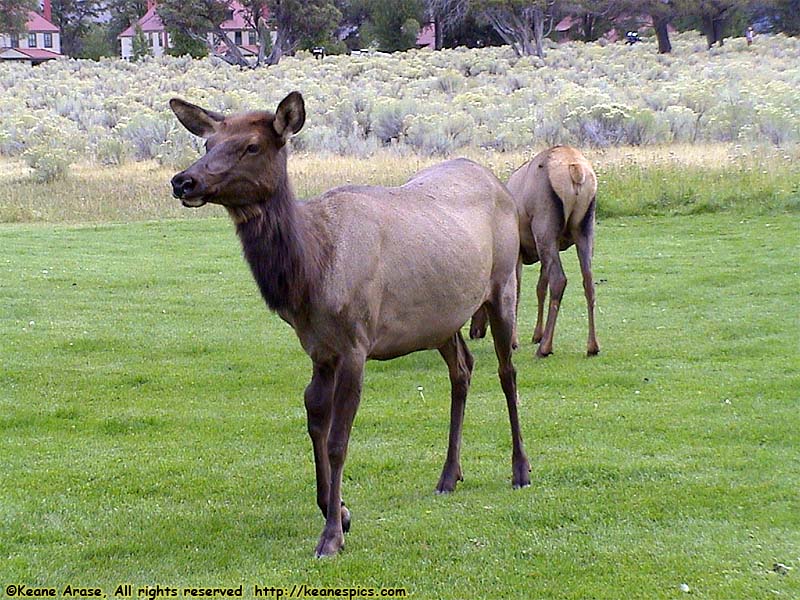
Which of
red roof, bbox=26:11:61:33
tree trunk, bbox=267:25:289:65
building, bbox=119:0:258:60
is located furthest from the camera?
red roof, bbox=26:11:61:33

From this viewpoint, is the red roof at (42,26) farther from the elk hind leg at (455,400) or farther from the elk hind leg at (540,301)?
the elk hind leg at (455,400)

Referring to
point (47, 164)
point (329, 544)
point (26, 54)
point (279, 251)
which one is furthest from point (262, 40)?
point (329, 544)

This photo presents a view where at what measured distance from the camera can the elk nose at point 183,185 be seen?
5059 mm

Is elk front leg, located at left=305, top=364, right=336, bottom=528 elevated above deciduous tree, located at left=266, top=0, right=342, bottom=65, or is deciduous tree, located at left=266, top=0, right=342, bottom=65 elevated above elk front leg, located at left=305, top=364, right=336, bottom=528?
deciduous tree, located at left=266, top=0, right=342, bottom=65

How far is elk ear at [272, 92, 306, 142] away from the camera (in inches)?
207

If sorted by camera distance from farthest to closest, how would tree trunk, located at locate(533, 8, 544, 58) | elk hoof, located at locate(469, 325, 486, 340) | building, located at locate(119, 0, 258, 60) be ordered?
building, located at locate(119, 0, 258, 60), tree trunk, located at locate(533, 8, 544, 58), elk hoof, located at locate(469, 325, 486, 340)

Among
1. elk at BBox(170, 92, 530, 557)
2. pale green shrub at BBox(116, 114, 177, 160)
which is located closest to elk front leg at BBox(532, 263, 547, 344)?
elk at BBox(170, 92, 530, 557)

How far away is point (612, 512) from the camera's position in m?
5.93

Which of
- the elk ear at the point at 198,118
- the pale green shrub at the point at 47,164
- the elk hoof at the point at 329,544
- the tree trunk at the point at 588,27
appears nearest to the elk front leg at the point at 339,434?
the elk hoof at the point at 329,544

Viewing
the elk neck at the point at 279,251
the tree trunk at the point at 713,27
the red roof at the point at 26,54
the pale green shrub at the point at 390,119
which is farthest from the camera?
the red roof at the point at 26,54

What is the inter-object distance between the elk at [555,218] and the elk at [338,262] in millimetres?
3910

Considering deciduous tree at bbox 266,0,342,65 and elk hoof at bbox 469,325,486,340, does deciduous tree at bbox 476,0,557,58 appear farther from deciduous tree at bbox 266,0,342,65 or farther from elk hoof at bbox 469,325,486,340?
elk hoof at bbox 469,325,486,340

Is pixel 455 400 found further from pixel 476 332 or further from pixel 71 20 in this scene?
pixel 71 20

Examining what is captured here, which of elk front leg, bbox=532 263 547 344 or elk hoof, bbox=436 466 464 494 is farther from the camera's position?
elk front leg, bbox=532 263 547 344
